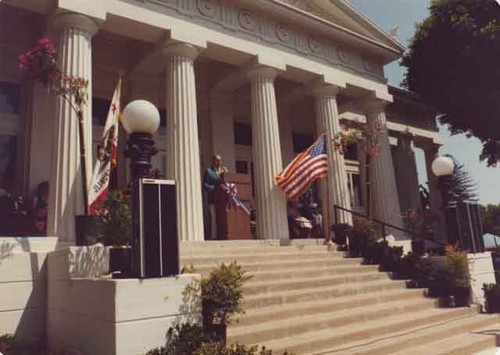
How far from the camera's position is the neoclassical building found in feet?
31.0

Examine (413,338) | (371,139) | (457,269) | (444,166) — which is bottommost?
(413,338)

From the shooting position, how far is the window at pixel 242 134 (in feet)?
53.5

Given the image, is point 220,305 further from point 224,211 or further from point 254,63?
point 254,63

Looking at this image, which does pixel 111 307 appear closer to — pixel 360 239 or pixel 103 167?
pixel 103 167

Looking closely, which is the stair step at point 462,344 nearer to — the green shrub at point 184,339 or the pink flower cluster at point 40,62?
the green shrub at point 184,339

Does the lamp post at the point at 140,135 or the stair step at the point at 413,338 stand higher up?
the lamp post at the point at 140,135

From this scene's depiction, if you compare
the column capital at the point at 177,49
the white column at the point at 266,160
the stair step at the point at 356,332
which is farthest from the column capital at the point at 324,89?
the stair step at the point at 356,332

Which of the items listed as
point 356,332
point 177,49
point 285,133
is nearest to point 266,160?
point 177,49

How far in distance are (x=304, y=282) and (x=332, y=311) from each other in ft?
2.91

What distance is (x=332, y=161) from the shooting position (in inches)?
549

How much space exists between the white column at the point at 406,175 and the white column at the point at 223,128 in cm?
905

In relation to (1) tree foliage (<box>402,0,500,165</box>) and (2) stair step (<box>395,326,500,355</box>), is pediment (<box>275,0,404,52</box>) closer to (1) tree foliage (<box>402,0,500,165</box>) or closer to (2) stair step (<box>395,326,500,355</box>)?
(1) tree foliage (<box>402,0,500,165</box>)

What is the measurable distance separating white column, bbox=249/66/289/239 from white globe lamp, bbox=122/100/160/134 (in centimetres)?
633

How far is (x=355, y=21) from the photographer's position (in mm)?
15281
